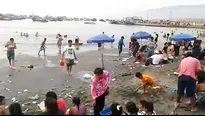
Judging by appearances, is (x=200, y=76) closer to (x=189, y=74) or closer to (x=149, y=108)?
(x=189, y=74)

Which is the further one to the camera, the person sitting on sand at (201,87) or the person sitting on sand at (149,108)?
the person sitting on sand at (201,87)

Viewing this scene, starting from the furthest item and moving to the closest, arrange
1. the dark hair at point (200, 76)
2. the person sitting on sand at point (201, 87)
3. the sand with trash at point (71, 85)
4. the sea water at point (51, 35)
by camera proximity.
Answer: the sea water at point (51, 35), the sand with trash at point (71, 85), the person sitting on sand at point (201, 87), the dark hair at point (200, 76)

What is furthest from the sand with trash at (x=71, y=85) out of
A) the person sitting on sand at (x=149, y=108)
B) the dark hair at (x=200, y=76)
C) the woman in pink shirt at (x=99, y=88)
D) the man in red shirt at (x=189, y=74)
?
the woman in pink shirt at (x=99, y=88)

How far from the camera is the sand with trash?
9.36 m

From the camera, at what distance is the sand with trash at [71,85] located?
9.36 meters

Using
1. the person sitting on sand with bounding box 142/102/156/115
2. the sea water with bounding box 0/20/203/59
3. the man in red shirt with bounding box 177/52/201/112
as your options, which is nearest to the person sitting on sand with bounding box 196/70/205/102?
the man in red shirt with bounding box 177/52/201/112

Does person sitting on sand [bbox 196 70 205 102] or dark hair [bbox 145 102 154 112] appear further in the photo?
person sitting on sand [bbox 196 70 205 102]

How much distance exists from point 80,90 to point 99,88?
4445 mm

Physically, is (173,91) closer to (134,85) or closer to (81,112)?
(134,85)

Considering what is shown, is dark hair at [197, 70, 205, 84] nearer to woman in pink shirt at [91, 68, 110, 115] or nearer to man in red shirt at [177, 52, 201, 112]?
man in red shirt at [177, 52, 201, 112]

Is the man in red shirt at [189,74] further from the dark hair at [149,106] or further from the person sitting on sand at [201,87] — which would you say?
the dark hair at [149,106]

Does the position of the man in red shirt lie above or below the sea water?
above

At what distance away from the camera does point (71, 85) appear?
1245 centimetres

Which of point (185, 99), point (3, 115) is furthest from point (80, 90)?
point (3, 115)
